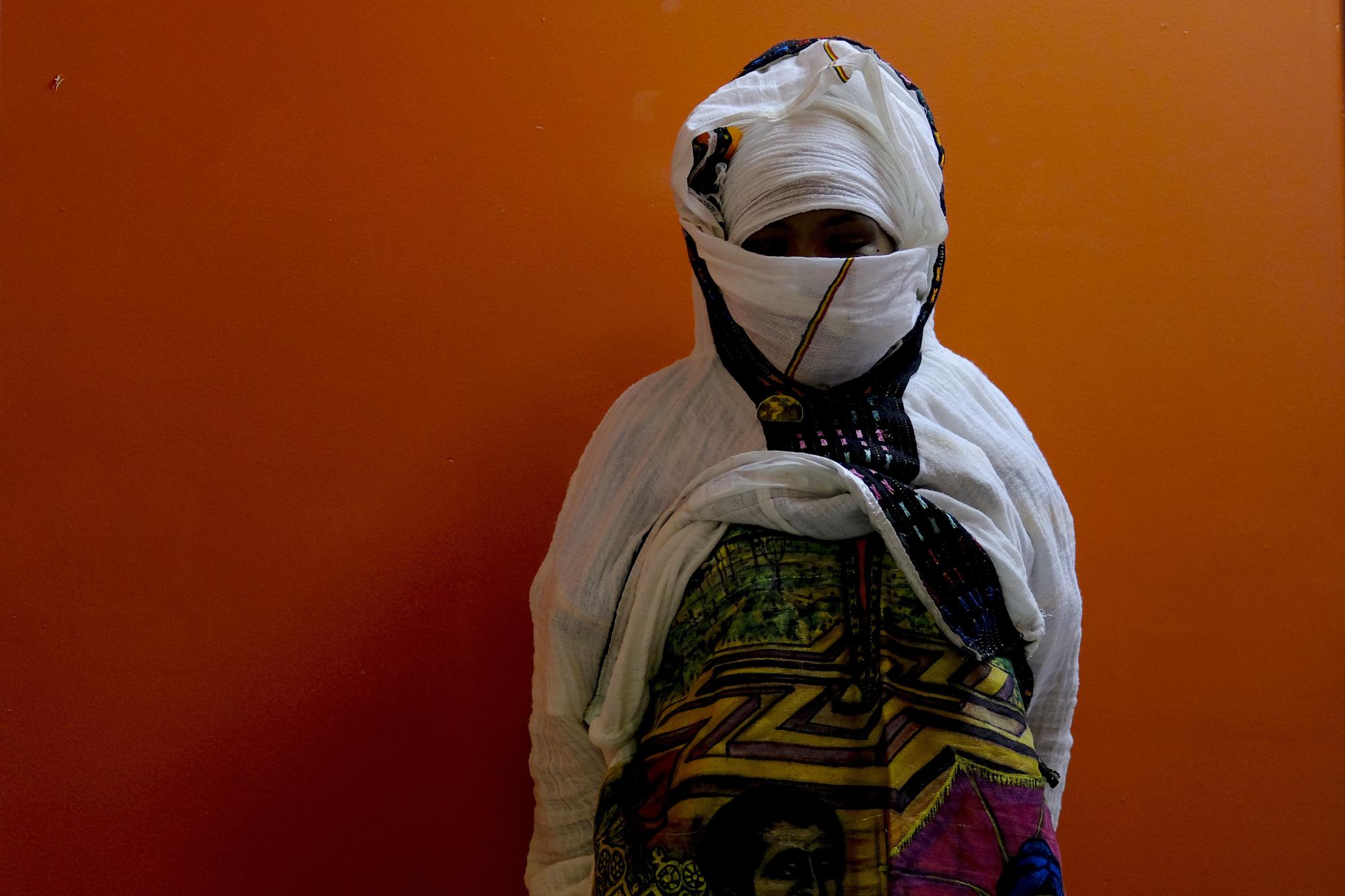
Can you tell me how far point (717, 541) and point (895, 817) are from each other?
26 centimetres

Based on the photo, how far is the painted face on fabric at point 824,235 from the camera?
99 cm

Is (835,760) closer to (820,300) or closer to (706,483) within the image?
(706,483)

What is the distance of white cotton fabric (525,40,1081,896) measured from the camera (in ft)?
3.24

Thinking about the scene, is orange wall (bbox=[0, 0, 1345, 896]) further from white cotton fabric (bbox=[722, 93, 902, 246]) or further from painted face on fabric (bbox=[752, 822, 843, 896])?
painted face on fabric (bbox=[752, 822, 843, 896])

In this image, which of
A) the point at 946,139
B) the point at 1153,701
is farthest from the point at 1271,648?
the point at 946,139

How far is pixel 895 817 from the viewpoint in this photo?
83cm

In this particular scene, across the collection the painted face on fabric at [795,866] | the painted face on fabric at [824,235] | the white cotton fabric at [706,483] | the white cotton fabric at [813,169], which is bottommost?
the painted face on fabric at [795,866]

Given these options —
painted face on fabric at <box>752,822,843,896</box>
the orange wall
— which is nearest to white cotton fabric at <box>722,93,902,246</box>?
the orange wall

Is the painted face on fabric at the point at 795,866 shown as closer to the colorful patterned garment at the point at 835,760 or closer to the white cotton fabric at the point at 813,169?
the colorful patterned garment at the point at 835,760

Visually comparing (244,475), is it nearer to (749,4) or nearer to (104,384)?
(104,384)

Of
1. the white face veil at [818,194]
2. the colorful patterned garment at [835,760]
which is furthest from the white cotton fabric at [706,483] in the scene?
the colorful patterned garment at [835,760]

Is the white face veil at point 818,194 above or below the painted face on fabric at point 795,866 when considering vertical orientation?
above

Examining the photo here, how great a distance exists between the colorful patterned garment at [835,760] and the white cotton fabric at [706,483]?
0.10 meters

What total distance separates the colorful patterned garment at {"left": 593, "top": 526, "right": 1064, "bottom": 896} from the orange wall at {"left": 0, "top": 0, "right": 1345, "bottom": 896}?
40cm
